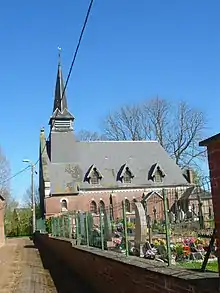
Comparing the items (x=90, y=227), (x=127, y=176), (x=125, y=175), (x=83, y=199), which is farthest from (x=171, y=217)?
(x=127, y=176)

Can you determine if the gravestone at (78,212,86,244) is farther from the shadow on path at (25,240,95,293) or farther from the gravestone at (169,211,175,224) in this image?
the gravestone at (169,211,175,224)

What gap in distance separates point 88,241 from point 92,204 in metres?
38.3

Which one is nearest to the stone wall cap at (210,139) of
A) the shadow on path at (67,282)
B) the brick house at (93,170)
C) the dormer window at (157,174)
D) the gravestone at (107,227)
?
the shadow on path at (67,282)

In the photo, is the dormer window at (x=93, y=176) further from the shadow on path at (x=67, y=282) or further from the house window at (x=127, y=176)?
the shadow on path at (x=67, y=282)

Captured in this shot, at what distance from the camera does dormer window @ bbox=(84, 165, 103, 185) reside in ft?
170

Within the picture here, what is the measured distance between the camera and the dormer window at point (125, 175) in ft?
173

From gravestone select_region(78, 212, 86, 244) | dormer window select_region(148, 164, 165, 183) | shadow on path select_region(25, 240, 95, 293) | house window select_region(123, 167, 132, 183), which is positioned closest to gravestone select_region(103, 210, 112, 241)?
shadow on path select_region(25, 240, 95, 293)

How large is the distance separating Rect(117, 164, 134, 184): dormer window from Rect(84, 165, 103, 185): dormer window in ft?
8.37

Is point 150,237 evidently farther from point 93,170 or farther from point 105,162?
point 105,162

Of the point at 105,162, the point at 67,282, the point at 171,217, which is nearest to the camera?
the point at 171,217

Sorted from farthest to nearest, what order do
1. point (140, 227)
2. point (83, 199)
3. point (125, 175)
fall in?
1. point (125, 175)
2. point (83, 199)
3. point (140, 227)

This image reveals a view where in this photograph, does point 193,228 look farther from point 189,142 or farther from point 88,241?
point 189,142

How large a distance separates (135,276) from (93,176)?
45.4 metres

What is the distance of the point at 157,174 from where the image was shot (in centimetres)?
A: 5381
